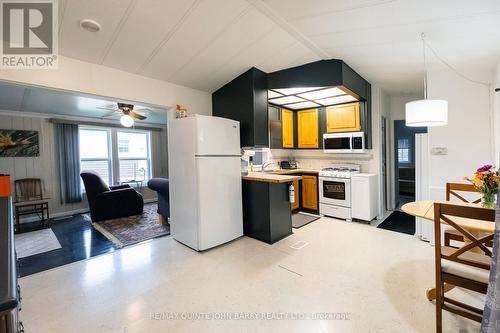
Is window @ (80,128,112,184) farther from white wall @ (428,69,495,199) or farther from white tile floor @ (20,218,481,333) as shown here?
white wall @ (428,69,495,199)

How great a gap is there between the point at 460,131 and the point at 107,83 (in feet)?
14.6

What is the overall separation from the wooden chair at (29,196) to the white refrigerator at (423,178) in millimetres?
6340

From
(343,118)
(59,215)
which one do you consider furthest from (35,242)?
(343,118)

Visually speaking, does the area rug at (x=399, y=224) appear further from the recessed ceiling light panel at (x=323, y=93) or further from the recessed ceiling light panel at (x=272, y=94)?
the recessed ceiling light panel at (x=272, y=94)

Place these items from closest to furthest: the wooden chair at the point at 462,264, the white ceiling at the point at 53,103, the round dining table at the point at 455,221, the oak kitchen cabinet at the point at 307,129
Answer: the wooden chair at the point at 462,264 → the round dining table at the point at 455,221 → the white ceiling at the point at 53,103 → the oak kitchen cabinet at the point at 307,129

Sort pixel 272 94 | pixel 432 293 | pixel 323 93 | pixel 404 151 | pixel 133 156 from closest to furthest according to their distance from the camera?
pixel 432 293
pixel 323 93
pixel 272 94
pixel 133 156
pixel 404 151

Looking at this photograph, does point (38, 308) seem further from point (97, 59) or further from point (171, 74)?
point (171, 74)

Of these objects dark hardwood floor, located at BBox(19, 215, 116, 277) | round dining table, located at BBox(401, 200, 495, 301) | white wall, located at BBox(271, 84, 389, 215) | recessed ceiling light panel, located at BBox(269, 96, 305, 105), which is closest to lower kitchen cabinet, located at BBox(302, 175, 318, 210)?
white wall, located at BBox(271, 84, 389, 215)

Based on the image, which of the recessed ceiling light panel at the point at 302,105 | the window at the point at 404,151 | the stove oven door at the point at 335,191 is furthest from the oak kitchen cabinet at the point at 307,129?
the window at the point at 404,151

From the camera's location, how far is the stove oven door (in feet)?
13.5

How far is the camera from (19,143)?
4.54 meters

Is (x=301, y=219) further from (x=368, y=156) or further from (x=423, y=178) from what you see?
(x=423, y=178)

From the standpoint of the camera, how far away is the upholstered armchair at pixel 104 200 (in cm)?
442

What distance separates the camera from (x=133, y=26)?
2186 mm
